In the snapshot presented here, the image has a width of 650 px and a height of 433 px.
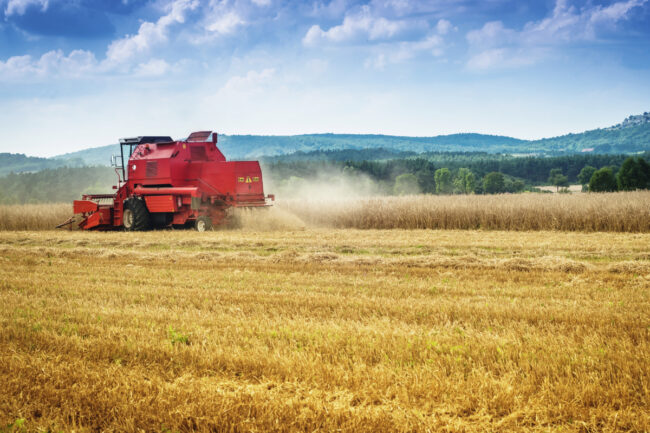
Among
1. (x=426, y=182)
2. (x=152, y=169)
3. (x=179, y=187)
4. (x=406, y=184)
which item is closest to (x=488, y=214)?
(x=179, y=187)

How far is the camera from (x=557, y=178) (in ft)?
376

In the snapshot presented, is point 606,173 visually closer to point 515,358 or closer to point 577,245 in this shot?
point 577,245

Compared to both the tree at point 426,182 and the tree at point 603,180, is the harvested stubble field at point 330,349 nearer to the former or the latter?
the tree at point 603,180

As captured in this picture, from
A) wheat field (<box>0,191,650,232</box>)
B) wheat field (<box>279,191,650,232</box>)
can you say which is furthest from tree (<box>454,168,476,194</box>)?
wheat field (<box>279,191,650,232</box>)

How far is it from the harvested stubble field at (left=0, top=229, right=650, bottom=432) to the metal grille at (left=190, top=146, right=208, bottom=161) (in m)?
10.7

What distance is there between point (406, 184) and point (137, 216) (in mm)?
92127

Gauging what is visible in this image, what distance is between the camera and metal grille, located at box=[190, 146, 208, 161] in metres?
20.1

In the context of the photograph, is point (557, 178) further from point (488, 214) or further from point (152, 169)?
point (152, 169)

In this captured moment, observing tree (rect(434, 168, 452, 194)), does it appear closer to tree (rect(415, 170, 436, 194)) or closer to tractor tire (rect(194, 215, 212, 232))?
tree (rect(415, 170, 436, 194))

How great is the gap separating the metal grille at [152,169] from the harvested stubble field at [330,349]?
10.2 metres

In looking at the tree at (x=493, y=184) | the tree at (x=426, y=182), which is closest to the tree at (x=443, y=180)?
the tree at (x=426, y=182)

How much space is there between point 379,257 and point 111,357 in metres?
7.36

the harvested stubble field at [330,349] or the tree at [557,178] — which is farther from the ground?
the harvested stubble field at [330,349]

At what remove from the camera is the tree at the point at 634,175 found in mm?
78625
